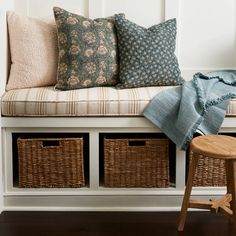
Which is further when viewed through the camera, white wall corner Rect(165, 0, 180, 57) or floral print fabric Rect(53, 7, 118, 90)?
white wall corner Rect(165, 0, 180, 57)

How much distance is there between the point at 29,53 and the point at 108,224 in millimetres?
1088

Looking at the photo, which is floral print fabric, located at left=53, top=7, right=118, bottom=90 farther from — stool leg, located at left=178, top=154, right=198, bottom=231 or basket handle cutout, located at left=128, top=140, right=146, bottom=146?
stool leg, located at left=178, top=154, right=198, bottom=231

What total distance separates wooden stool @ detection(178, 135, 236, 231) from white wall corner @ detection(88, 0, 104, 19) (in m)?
1.18

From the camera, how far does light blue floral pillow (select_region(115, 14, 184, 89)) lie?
2.78 metres

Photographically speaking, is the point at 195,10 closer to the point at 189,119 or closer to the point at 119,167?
the point at 189,119

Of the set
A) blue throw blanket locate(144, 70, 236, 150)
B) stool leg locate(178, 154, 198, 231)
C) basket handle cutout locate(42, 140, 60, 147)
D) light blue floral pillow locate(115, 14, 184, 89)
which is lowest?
stool leg locate(178, 154, 198, 231)

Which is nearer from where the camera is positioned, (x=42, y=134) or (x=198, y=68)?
A: (x=42, y=134)

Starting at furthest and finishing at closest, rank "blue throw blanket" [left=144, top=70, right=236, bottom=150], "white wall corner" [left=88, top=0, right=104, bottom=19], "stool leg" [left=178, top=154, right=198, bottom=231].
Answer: "white wall corner" [left=88, top=0, right=104, bottom=19] → "blue throw blanket" [left=144, top=70, right=236, bottom=150] → "stool leg" [left=178, top=154, right=198, bottom=231]

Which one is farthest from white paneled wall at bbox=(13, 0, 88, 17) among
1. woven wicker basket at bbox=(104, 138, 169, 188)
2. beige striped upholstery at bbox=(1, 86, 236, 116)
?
woven wicker basket at bbox=(104, 138, 169, 188)

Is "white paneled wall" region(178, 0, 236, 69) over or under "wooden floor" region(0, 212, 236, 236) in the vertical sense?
over

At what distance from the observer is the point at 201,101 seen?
8.16 ft

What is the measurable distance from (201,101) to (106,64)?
2.04 ft

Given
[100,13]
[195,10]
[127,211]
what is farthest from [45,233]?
[195,10]

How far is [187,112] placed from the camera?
2.46m
